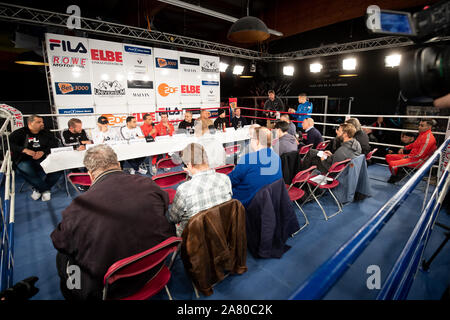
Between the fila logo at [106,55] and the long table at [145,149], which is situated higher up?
the fila logo at [106,55]

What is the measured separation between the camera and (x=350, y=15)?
226 inches

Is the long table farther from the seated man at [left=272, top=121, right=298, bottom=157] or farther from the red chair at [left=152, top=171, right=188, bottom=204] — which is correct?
the seated man at [left=272, top=121, right=298, bottom=157]

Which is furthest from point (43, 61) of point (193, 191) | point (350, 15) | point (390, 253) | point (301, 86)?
point (301, 86)

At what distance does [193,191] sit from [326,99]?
7.96 metres

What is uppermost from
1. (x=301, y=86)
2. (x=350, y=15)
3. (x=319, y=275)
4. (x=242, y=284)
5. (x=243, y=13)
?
(x=243, y=13)

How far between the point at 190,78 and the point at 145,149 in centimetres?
479

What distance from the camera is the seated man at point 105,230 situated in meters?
1.13

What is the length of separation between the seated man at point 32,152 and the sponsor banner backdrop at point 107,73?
2926 mm

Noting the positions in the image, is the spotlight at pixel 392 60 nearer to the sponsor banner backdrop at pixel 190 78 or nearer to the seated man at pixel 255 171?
the sponsor banner backdrop at pixel 190 78

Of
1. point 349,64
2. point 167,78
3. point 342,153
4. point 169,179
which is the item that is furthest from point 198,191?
point 349,64

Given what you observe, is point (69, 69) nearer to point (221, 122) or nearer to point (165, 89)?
point (165, 89)

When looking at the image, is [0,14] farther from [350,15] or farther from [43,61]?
[350,15]

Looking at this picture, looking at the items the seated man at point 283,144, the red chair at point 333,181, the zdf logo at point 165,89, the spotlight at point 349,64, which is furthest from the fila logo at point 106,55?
the spotlight at point 349,64

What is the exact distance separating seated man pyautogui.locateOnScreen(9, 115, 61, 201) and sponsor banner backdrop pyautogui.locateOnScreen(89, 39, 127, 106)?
9.60 ft
